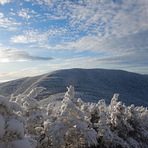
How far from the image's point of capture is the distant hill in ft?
310

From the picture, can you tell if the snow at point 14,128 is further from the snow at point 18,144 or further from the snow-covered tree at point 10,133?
the snow at point 18,144

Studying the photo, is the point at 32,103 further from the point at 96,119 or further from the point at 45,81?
the point at 45,81

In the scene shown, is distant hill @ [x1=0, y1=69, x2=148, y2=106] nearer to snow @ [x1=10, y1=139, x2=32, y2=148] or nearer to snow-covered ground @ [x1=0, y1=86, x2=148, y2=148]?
snow-covered ground @ [x1=0, y1=86, x2=148, y2=148]

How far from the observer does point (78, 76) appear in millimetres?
120938

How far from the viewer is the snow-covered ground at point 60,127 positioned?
4.83 meters

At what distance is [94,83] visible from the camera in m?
111

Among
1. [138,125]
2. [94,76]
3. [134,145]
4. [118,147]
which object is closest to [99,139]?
[118,147]

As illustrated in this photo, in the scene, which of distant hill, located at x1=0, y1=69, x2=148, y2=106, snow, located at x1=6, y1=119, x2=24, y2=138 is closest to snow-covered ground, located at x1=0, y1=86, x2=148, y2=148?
snow, located at x1=6, y1=119, x2=24, y2=138

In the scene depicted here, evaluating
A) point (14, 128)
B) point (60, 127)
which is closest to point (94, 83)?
point (60, 127)

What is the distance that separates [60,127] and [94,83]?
104 meters

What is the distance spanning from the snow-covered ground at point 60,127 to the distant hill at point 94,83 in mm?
74775

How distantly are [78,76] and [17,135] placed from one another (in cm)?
11622

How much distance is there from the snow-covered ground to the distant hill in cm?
7477

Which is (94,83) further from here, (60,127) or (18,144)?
(18,144)
